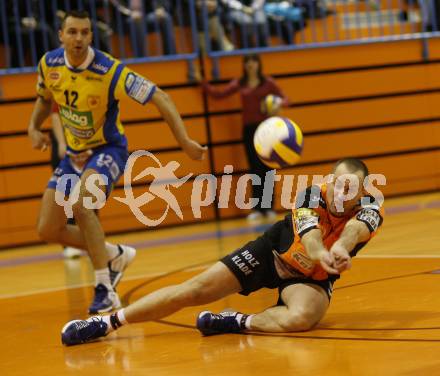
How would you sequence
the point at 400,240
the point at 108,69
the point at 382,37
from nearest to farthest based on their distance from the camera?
the point at 108,69, the point at 400,240, the point at 382,37

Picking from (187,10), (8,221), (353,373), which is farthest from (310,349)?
(187,10)

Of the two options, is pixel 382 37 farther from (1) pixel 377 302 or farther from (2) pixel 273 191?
(1) pixel 377 302

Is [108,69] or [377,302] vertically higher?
[108,69]

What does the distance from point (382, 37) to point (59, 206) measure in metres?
7.80

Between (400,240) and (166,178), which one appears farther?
(166,178)

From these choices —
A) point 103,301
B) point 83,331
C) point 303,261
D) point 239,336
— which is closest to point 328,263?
point 303,261

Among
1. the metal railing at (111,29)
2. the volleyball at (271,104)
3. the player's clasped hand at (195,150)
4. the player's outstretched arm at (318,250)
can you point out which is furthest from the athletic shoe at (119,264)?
the metal railing at (111,29)

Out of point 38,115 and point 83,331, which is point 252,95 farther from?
point 83,331

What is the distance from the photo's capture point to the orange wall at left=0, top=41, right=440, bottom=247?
39.1 ft

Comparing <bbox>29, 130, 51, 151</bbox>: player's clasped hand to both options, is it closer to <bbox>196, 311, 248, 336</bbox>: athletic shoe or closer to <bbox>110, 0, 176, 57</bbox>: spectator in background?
<bbox>196, 311, 248, 336</bbox>: athletic shoe

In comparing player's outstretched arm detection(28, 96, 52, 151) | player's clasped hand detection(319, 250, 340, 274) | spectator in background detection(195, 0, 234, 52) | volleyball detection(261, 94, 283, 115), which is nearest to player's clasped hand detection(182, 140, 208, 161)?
player's outstretched arm detection(28, 96, 52, 151)

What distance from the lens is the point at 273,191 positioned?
1294 centimetres

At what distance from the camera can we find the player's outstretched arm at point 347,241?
495cm

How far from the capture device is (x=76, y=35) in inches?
265
